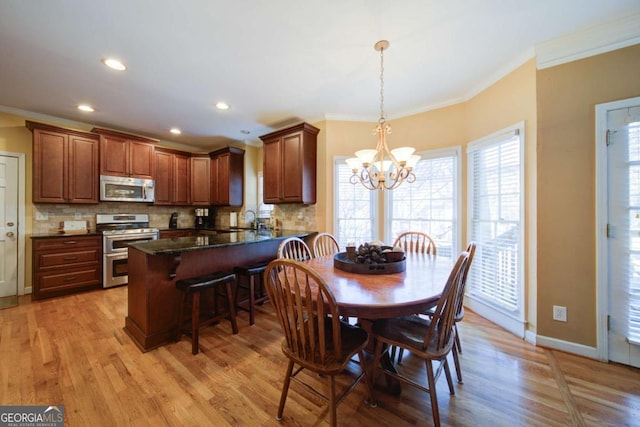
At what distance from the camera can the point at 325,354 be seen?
130 centimetres

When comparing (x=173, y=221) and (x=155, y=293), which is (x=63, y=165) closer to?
(x=173, y=221)

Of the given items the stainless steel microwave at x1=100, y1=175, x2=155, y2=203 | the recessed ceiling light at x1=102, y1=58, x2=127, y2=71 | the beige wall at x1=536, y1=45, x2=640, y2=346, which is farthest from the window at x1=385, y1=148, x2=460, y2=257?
the stainless steel microwave at x1=100, y1=175, x2=155, y2=203

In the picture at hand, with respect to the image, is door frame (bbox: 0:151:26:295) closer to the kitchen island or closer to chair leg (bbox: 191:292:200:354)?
the kitchen island

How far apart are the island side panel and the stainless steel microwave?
2248 millimetres

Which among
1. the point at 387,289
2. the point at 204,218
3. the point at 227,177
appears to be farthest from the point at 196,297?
the point at 204,218

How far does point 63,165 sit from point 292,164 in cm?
335

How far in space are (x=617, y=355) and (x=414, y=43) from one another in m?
3.01

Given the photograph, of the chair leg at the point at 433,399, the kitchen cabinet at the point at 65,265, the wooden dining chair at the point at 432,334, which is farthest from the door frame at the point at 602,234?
the kitchen cabinet at the point at 65,265

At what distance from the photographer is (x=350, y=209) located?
3648 mm

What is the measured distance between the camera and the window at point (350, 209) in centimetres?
362

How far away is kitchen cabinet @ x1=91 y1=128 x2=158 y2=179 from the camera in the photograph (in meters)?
3.88

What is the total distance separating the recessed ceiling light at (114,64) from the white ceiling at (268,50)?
8 centimetres

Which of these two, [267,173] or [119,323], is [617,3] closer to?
[267,173]

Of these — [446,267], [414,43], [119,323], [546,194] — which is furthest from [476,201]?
[119,323]
